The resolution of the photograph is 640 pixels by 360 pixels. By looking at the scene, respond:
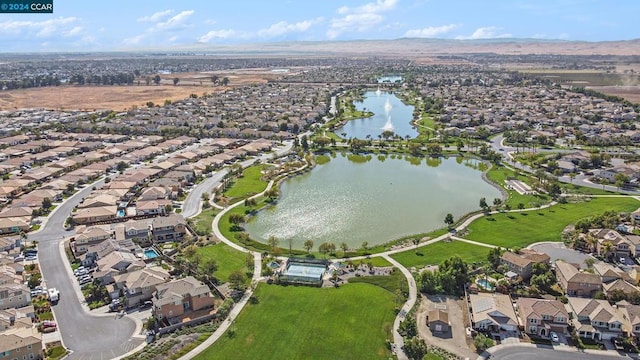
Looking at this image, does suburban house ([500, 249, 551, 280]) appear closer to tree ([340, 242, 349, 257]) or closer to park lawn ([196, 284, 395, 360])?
park lawn ([196, 284, 395, 360])

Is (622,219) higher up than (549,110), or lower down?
lower down

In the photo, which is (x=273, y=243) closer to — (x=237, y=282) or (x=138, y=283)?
(x=237, y=282)

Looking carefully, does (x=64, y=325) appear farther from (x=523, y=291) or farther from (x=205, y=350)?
(x=523, y=291)

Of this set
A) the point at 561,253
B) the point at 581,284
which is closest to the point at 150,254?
the point at 581,284

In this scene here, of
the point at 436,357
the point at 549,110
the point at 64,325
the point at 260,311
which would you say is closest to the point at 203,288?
the point at 260,311

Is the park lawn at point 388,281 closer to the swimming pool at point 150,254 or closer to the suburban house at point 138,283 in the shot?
the suburban house at point 138,283

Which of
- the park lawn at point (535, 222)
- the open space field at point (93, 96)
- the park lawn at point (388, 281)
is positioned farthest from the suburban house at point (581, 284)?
the open space field at point (93, 96)

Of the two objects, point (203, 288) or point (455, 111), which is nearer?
point (203, 288)
